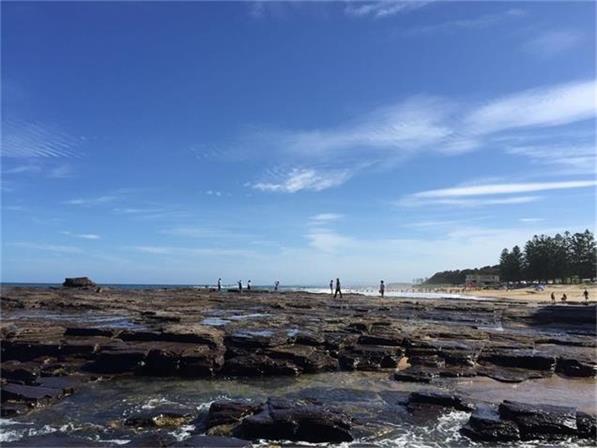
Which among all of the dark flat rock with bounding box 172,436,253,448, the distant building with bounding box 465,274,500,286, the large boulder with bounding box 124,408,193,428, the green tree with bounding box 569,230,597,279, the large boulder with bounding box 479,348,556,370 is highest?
the green tree with bounding box 569,230,597,279

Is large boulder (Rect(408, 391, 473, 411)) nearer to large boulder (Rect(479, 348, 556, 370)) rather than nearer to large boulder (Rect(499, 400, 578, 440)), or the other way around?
large boulder (Rect(499, 400, 578, 440))

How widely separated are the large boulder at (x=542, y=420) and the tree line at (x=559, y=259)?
129 meters

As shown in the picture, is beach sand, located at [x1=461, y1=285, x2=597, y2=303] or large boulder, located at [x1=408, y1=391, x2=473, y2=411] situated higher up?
beach sand, located at [x1=461, y1=285, x2=597, y2=303]

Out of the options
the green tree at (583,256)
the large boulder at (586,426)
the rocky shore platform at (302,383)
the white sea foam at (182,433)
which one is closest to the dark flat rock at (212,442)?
the rocky shore platform at (302,383)

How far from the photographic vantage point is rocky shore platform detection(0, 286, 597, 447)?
12859 mm

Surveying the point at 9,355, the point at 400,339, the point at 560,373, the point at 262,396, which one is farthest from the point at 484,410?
the point at 9,355

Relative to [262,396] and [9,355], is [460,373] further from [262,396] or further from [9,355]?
[9,355]

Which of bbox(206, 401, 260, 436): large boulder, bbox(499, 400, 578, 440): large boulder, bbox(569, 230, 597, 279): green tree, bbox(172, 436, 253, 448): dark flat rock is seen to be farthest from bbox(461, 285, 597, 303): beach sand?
bbox(172, 436, 253, 448): dark flat rock

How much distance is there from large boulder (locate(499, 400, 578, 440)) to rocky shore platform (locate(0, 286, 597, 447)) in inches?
1.3

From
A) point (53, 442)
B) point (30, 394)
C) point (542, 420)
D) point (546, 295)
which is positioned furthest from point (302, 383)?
point (546, 295)

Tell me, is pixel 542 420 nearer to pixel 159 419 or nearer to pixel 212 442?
pixel 212 442

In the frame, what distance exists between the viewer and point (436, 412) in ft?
49.0

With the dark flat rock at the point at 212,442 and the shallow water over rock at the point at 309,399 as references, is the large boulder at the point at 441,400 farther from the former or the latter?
the dark flat rock at the point at 212,442

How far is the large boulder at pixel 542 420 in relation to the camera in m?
12.9
